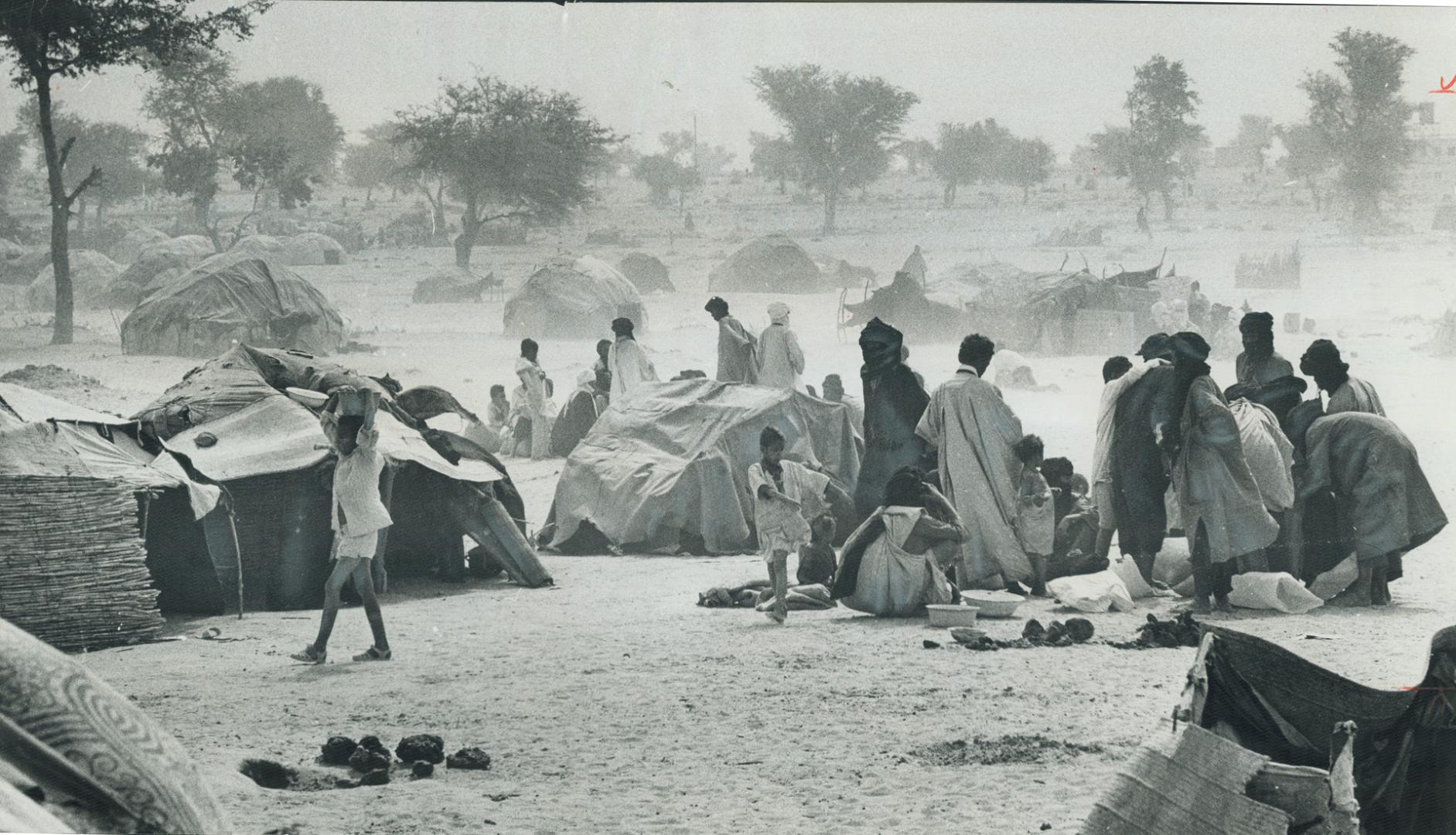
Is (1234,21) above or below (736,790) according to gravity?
above

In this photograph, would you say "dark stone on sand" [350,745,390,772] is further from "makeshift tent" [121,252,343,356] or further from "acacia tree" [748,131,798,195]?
"acacia tree" [748,131,798,195]

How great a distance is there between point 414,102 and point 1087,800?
4558mm

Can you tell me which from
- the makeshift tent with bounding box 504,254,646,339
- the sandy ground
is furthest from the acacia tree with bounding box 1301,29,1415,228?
the makeshift tent with bounding box 504,254,646,339

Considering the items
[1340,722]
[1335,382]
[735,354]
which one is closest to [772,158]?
[735,354]

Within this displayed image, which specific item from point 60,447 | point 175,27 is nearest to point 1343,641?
point 60,447

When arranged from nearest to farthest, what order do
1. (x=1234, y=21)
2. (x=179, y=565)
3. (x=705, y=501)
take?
(x=179, y=565) < (x=1234, y=21) < (x=705, y=501)

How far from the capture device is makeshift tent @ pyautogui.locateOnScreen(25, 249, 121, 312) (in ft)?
24.7

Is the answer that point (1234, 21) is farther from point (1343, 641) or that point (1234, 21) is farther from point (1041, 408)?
point (1041, 408)

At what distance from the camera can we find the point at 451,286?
33.3ft

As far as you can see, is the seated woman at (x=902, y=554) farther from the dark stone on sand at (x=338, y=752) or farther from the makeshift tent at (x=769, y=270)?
the makeshift tent at (x=769, y=270)

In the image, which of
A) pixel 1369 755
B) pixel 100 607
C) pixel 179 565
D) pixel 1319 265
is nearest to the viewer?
pixel 1369 755

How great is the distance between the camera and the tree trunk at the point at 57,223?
22.8ft

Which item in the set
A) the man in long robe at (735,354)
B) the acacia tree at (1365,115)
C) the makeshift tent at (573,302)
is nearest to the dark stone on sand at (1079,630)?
the acacia tree at (1365,115)

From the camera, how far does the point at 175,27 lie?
23.0ft
